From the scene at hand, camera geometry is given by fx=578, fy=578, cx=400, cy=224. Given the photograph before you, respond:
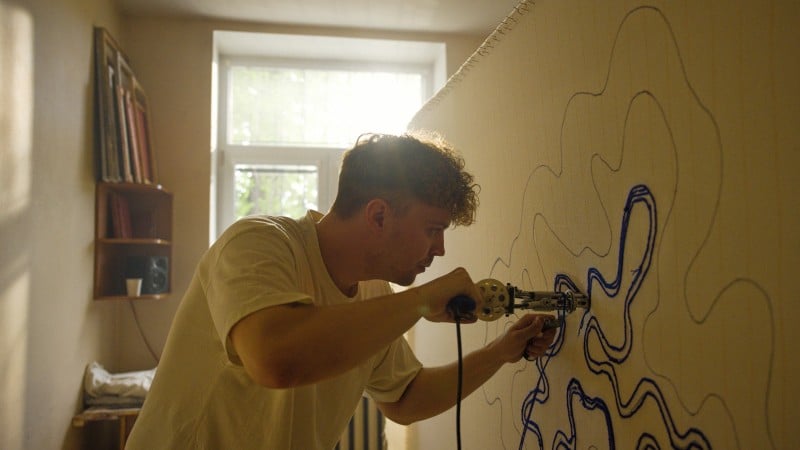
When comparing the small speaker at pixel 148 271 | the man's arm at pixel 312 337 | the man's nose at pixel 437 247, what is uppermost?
the man's nose at pixel 437 247

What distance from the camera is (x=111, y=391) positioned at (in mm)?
2520

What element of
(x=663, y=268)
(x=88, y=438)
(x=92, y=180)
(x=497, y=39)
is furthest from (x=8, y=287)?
(x=663, y=268)

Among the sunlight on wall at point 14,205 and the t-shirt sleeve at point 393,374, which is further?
the sunlight on wall at point 14,205

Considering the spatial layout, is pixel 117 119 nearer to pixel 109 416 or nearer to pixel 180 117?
pixel 180 117

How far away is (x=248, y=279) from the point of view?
2.65ft

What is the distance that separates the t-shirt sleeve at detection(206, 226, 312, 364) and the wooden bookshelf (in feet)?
6.51

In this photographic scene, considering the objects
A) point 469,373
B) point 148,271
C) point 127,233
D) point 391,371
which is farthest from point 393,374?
point 127,233

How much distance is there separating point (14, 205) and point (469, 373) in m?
1.53

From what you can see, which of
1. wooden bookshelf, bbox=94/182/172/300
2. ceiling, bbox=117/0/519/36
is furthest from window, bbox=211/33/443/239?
wooden bookshelf, bbox=94/182/172/300

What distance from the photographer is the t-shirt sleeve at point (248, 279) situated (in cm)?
79

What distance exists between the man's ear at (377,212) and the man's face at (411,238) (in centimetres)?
1

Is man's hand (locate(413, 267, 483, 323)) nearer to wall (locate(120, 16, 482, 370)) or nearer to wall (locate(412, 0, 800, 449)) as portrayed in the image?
wall (locate(412, 0, 800, 449))

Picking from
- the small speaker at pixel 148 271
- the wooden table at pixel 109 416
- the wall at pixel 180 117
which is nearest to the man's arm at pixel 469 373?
the wooden table at pixel 109 416

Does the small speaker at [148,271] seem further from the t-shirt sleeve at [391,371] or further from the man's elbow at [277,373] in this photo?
A: the man's elbow at [277,373]
